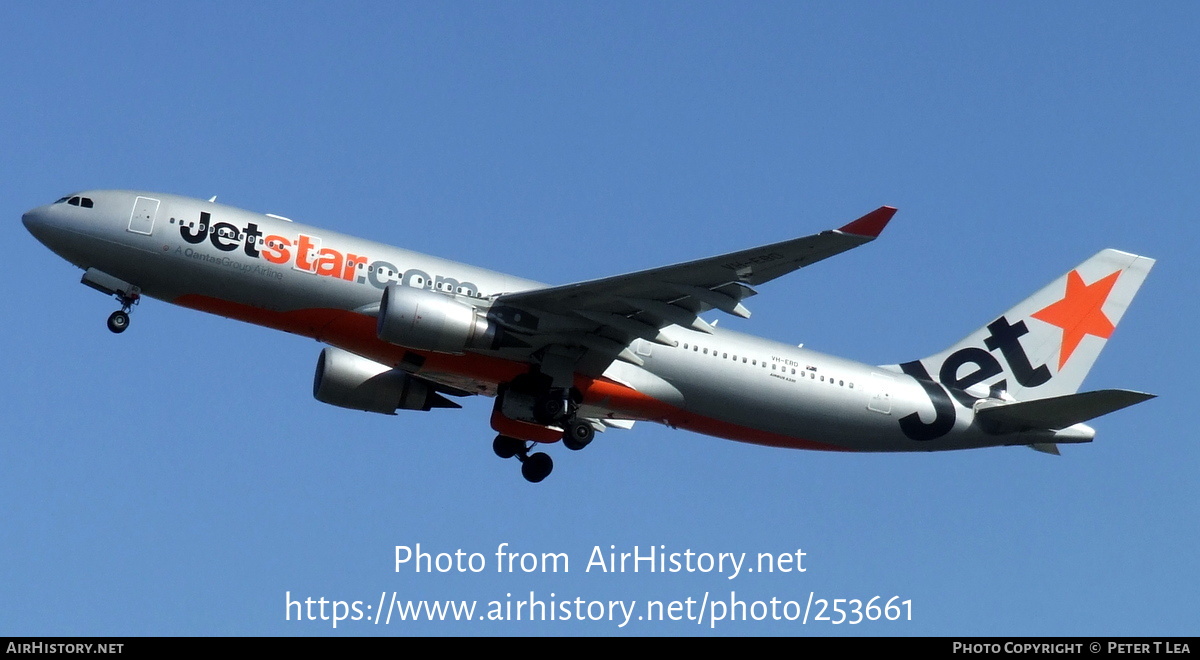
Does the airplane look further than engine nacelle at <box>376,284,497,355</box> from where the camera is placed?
Yes

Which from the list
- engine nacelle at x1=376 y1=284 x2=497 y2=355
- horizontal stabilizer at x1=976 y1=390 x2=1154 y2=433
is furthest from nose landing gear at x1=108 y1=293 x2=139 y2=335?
horizontal stabilizer at x1=976 y1=390 x2=1154 y2=433

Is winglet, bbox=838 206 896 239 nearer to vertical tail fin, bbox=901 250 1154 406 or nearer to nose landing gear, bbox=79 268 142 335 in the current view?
vertical tail fin, bbox=901 250 1154 406

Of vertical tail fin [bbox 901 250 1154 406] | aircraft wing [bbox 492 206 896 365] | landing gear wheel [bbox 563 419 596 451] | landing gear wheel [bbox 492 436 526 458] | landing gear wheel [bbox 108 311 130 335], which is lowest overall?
landing gear wheel [bbox 563 419 596 451]

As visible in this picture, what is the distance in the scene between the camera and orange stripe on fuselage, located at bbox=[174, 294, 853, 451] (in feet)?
104

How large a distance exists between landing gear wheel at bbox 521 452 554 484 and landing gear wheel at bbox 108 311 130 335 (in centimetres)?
1077

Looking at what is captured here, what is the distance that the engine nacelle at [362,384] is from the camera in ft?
119

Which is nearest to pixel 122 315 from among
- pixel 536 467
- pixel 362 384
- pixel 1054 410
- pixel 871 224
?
pixel 362 384

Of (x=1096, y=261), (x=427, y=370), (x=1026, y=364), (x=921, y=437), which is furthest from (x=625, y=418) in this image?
(x=1096, y=261)

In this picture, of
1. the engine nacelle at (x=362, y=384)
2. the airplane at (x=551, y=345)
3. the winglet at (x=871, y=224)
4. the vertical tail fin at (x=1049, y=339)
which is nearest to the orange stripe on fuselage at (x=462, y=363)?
the airplane at (x=551, y=345)

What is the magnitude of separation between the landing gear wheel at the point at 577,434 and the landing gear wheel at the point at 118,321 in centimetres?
1038

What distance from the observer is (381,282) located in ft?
104

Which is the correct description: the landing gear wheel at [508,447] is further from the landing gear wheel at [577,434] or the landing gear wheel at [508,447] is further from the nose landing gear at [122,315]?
the nose landing gear at [122,315]

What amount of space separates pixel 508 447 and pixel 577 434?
3.79 metres
